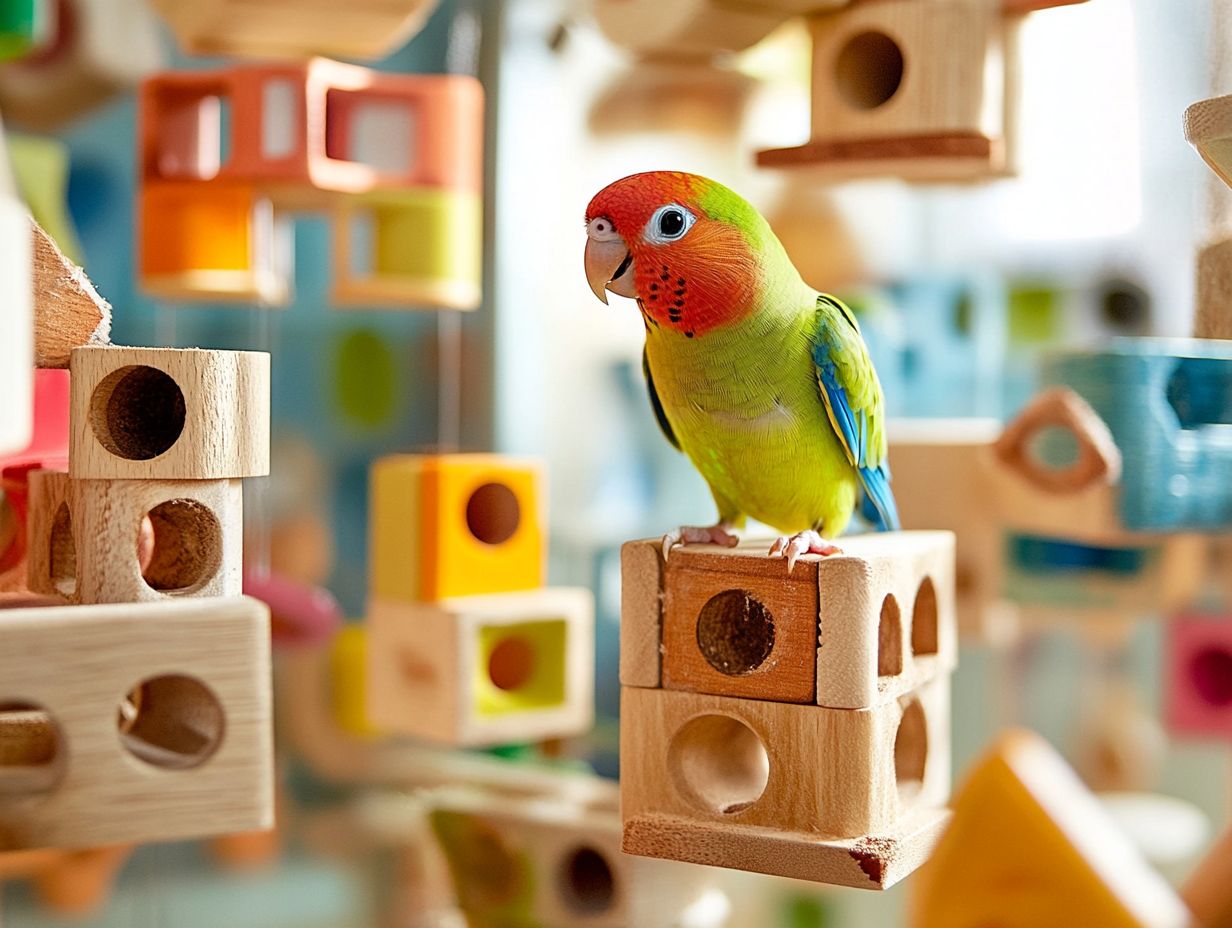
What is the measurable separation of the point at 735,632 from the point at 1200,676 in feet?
3.97

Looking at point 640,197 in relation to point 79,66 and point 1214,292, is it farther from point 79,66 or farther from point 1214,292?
point 79,66

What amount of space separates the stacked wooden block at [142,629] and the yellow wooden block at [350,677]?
1.12 m

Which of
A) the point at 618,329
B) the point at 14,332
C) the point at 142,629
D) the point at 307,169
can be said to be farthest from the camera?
the point at 618,329

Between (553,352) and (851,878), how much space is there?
5.04 ft

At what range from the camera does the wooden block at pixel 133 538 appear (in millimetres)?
1139

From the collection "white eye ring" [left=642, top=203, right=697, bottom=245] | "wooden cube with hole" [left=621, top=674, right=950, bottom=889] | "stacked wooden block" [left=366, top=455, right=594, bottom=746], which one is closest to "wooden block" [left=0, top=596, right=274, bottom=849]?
"wooden cube with hole" [left=621, top=674, right=950, bottom=889]

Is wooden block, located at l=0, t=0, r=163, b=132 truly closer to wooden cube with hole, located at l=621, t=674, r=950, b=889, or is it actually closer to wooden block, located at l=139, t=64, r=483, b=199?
wooden block, located at l=139, t=64, r=483, b=199


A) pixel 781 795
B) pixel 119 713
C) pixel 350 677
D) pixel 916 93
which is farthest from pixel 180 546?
pixel 350 677

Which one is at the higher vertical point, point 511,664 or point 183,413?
point 183,413

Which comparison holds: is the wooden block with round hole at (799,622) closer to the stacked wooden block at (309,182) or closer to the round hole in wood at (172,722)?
the round hole in wood at (172,722)

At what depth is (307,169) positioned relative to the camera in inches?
75.3

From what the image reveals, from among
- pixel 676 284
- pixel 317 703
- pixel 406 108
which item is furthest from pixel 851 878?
pixel 317 703

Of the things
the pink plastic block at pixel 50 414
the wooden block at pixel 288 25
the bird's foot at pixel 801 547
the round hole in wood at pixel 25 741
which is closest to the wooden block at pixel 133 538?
the round hole in wood at pixel 25 741

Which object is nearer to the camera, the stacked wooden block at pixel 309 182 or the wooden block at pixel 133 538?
the wooden block at pixel 133 538
